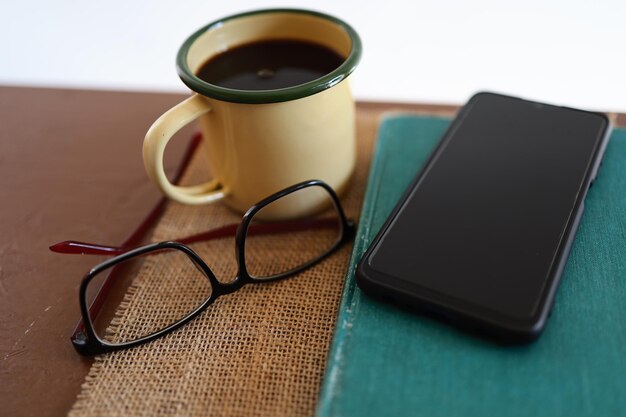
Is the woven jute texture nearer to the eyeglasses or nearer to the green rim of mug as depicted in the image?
the eyeglasses

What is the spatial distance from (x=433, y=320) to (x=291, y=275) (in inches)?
5.1

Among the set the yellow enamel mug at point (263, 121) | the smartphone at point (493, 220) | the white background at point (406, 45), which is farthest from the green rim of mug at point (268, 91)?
the white background at point (406, 45)

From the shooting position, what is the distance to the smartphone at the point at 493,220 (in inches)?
14.9

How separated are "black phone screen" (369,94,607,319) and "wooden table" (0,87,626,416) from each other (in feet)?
0.42

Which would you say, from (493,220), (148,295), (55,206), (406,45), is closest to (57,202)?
(55,206)

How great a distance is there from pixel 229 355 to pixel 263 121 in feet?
0.59

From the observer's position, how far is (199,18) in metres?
0.95

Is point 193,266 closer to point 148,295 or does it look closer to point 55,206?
point 148,295

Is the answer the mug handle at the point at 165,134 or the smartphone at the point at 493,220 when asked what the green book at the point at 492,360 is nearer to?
the smartphone at the point at 493,220

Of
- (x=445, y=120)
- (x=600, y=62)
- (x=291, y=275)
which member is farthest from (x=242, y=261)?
(x=600, y=62)

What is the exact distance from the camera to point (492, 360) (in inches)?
14.3

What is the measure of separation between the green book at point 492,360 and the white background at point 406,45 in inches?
13.8

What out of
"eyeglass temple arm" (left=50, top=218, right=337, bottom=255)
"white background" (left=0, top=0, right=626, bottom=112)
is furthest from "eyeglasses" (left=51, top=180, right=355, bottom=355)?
"white background" (left=0, top=0, right=626, bottom=112)

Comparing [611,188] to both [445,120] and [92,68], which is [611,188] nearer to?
[445,120]
